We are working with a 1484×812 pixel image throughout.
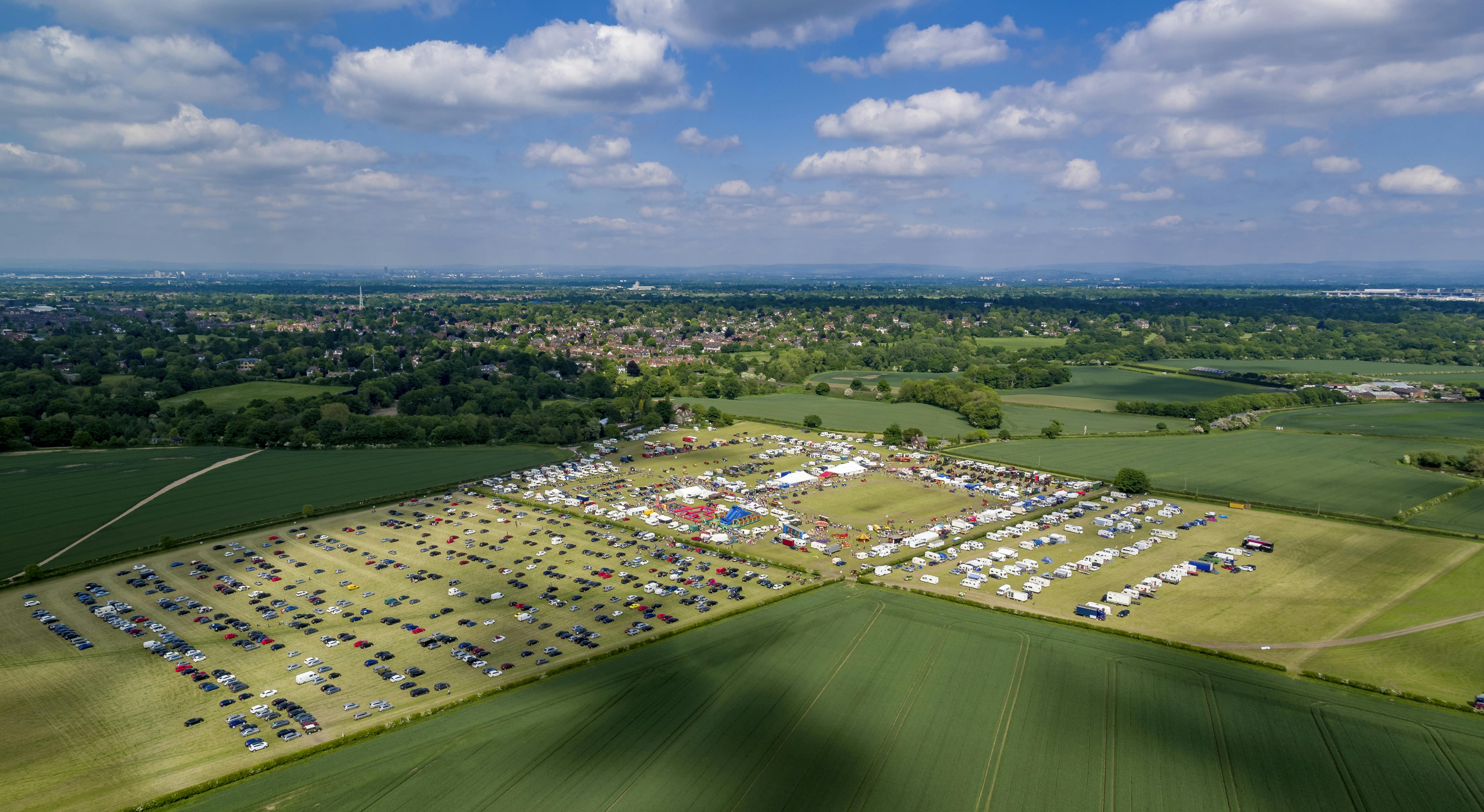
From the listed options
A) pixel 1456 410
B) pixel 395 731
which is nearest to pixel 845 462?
pixel 395 731

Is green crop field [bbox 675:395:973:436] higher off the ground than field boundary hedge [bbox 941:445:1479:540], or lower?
higher

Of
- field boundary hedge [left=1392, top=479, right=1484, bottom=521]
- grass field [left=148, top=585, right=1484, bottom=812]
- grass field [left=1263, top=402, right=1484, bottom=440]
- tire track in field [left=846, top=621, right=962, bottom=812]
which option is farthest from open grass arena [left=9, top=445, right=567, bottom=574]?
grass field [left=1263, top=402, right=1484, bottom=440]

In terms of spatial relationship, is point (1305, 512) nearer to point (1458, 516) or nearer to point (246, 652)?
point (1458, 516)

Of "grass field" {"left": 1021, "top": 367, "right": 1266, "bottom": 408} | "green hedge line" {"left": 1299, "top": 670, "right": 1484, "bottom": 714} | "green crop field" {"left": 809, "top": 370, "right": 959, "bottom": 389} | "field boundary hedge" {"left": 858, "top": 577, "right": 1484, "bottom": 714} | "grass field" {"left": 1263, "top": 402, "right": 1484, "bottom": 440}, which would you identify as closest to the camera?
"green hedge line" {"left": 1299, "top": 670, "right": 1484, "bottom": 714}

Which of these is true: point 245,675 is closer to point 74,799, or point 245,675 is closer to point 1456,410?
point 74,799

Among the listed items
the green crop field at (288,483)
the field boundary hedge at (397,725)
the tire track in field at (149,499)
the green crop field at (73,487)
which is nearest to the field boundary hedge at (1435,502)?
the field boundary hedge at (397,725)

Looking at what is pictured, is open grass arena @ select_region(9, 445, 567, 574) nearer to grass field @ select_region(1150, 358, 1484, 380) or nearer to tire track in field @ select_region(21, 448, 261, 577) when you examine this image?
tire track in field @ select_region(21, 448, 261, 577)

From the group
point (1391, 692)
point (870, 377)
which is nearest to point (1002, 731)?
point (1391, 692)
